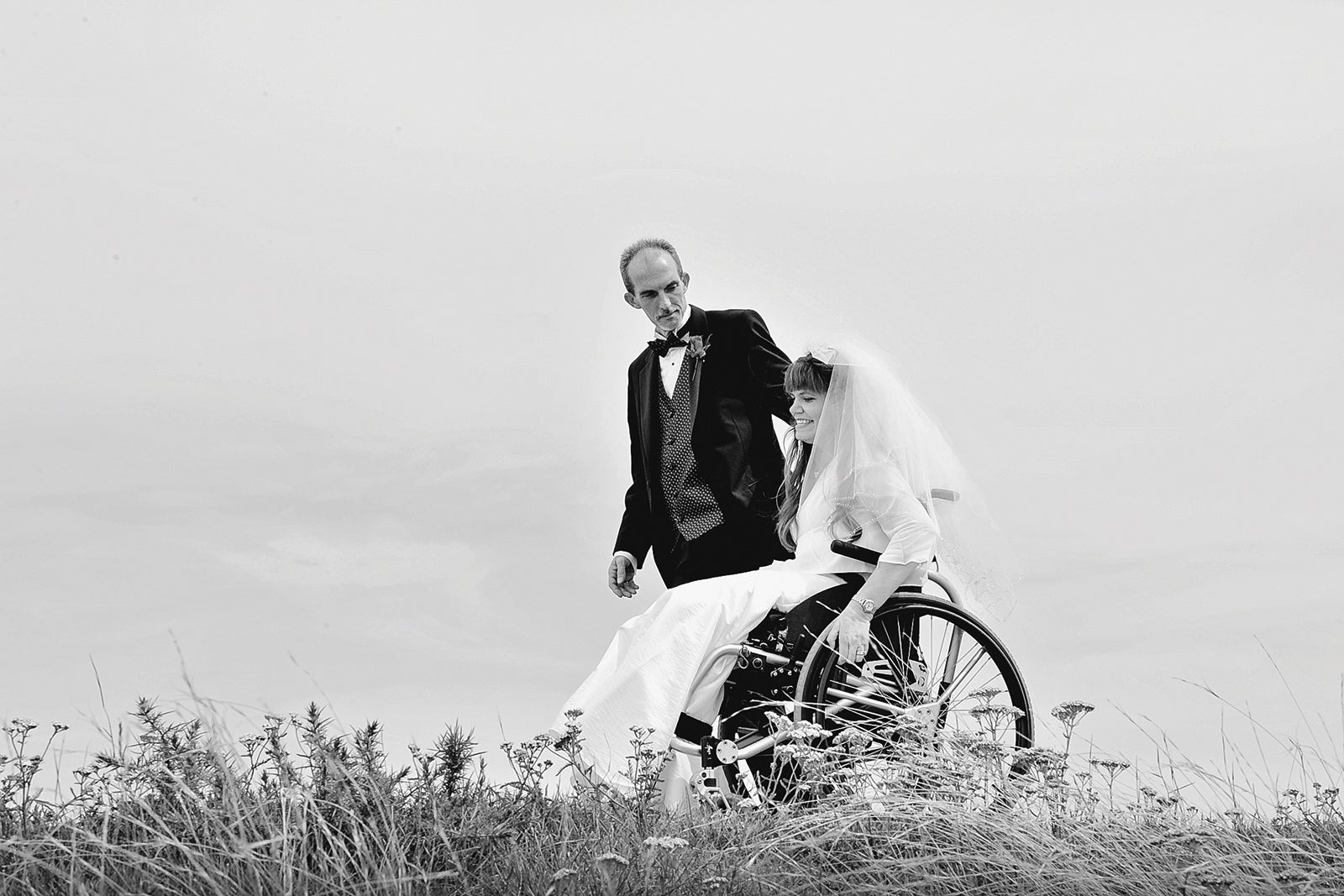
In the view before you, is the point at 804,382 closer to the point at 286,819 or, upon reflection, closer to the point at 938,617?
the point at 938,617

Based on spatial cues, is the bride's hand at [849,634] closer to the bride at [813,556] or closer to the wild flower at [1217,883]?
the bride at [813,556]

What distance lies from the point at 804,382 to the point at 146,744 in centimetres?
276

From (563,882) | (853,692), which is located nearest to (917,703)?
(853,692)

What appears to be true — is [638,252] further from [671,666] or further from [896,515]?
[671,666]

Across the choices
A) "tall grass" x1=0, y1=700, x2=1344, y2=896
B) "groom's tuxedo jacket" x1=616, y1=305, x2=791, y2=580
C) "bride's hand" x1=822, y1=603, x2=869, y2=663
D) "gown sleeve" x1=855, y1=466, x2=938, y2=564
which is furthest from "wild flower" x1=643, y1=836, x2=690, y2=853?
"groom's tuxedo jacket" x1=616, y1=305, x2=791, y2=580

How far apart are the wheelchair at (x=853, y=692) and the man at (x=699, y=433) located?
70 cm

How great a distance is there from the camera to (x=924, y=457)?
5309 millimetres

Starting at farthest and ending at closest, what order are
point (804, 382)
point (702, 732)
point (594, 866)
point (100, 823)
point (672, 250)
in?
point (672, 250) → point (804, 382) → point (702, 732) → point (100, 823) → point (594, 866)

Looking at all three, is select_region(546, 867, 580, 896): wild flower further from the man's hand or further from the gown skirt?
the man's hand

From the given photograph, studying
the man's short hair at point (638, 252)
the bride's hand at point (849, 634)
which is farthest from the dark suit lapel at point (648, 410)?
the bride's hand at point (849, 634)

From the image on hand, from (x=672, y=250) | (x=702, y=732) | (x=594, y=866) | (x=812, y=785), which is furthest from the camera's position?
(x=672, y=250)

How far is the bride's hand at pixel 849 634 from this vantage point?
15.9 feet

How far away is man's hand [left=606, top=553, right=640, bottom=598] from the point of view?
6.12m

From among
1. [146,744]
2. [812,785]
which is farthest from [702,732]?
[146,744]
